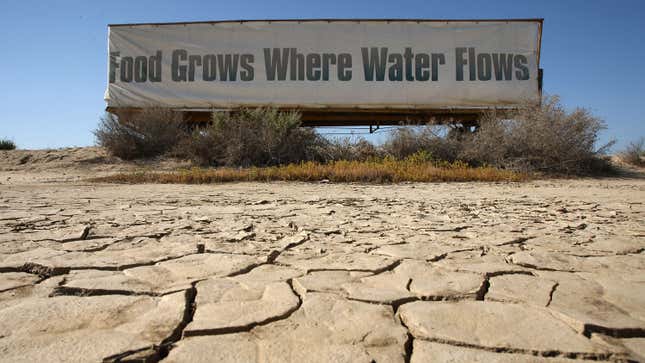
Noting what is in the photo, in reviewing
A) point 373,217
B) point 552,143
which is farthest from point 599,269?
point 552,143

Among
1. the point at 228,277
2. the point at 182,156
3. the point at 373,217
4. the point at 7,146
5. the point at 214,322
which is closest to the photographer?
the point at 214,322

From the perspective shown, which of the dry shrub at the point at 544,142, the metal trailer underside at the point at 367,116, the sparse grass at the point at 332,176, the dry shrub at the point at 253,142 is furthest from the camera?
the metal trailer underside at the point at 367,116

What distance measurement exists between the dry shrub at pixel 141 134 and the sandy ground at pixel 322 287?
636 centimetres

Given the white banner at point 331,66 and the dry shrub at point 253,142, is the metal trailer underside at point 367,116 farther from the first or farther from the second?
the dry shrub at point 253,142

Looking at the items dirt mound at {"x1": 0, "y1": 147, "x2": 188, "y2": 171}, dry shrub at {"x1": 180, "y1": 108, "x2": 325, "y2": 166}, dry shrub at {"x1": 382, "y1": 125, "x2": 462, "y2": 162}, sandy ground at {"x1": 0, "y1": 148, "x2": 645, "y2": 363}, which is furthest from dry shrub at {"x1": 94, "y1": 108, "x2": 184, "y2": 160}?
sandy ground at {"x1": 0, "y1": 148, "x2": 645, "y2": 363}

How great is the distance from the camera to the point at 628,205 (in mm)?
3326

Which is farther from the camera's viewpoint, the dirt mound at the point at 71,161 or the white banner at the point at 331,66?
the white banner at the point at 331,66

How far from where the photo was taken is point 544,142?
7.15 meters

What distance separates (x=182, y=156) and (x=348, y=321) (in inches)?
324

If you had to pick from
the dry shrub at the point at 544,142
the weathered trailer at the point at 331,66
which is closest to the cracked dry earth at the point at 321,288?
the dry shrub at the point at 544,142

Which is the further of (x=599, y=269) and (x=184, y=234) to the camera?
(x=184, y=234)

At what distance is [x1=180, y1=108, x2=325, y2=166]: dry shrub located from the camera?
25.8 feet

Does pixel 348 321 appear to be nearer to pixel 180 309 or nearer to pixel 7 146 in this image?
pixel 180 309

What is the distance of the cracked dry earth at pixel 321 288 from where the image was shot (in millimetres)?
961
